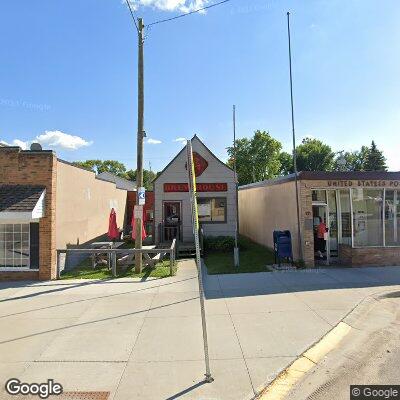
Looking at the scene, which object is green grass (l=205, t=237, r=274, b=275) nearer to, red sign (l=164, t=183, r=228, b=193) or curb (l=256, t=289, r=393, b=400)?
red sign (l=164, t=183, r=228, b=193)

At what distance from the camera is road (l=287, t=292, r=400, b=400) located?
5.18 meters

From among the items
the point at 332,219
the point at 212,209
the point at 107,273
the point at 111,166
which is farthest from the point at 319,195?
the point at 111,166

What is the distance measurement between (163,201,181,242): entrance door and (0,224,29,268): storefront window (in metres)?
8.35

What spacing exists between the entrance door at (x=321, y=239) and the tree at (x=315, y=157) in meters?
53.8

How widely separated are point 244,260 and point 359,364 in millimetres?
9095

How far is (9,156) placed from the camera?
39.5 ft

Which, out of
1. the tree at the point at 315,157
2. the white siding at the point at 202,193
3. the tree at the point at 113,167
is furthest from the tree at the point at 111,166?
the white siding at the point at 202,193

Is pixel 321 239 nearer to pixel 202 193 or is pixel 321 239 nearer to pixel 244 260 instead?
pixel 244 260

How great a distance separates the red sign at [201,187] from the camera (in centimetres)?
1972

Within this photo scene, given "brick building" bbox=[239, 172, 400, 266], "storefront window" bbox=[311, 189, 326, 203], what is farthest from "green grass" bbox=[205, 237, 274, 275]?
"storefront window" bbox=[311, 189, 326, 203]

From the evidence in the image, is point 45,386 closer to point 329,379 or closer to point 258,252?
point 329,379

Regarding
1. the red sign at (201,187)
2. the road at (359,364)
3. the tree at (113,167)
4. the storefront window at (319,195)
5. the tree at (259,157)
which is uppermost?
the tree at (113,167)

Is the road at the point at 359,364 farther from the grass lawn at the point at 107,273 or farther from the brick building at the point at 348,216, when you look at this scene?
the grass lawn at the point at 107,273

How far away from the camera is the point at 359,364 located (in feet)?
19.5
